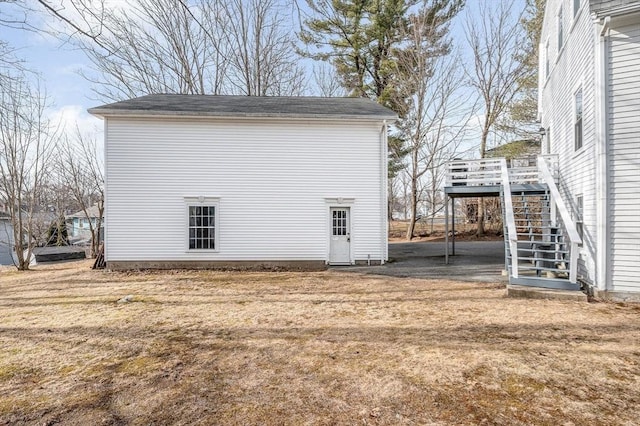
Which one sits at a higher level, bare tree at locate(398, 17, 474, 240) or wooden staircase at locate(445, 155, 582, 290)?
bare tree at locate(398, 17, 474, 240)

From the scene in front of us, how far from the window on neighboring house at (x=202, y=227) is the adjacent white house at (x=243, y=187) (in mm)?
31

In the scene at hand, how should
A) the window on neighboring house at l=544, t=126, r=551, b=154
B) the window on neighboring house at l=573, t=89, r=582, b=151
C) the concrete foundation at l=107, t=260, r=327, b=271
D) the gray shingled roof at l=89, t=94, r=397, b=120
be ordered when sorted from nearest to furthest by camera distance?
1. the window on neighboring house at l=573, t=89, r=582, b=151
2. the gray shingled roof at l=89, t=94, r=397, b=120
3. the concrete foundation at l=107, t=260, r=327, b=271
4. the window on neighboring house at l=544, t=126, r=551, b=154

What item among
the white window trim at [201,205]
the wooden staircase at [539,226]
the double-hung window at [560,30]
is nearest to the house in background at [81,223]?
the white window trim at [201,205]

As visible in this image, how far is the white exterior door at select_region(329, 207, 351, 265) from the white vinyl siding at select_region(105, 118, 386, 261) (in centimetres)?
22

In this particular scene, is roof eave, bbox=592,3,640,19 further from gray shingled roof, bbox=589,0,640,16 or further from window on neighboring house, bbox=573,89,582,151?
window on neighboring house, bbox=573,89,582,151

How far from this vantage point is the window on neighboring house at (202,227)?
10.9 metres

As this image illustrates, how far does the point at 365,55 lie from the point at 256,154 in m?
15.0

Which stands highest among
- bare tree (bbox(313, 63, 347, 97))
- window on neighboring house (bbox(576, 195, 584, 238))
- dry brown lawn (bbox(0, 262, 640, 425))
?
bare tree (bbox(313, 63, 347, 97))

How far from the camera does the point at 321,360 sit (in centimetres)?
394

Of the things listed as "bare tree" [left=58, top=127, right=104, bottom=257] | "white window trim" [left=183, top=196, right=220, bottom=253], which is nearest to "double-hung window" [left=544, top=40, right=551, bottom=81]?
"white window trim" [left=183, top=196, right=220, bottom=253]

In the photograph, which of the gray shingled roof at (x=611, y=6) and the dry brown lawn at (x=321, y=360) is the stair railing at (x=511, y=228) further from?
the gray shingled roof at (x=611, y=6)

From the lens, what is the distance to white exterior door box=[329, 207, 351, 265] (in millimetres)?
11117

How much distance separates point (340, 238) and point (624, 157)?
7.10m

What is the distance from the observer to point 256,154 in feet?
35.9
